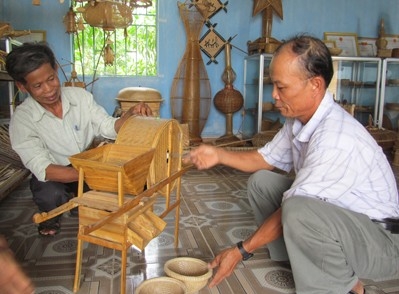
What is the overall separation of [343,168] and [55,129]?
1.78m

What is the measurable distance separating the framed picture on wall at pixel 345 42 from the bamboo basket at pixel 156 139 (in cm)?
509

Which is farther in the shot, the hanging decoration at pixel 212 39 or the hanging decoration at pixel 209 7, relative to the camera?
the hanging decoration at pixel 212 39

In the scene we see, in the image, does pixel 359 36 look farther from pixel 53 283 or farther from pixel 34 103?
pixel 53 283

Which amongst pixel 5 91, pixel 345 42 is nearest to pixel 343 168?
pixel 5 91

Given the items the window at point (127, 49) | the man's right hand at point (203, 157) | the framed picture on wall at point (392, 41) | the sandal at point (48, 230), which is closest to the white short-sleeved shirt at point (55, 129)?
the sandal at point (48, 230)

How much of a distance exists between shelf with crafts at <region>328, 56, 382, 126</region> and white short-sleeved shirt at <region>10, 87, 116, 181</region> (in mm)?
4556

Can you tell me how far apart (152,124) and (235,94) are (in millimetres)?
4096

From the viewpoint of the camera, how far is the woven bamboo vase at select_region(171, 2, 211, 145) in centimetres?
564

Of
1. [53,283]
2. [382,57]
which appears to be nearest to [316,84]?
[53,283]

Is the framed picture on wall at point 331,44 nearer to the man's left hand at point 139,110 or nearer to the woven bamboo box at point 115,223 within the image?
the man's left hand at point 139,110

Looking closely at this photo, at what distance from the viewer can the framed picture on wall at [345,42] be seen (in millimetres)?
6352

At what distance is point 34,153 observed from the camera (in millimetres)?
2209

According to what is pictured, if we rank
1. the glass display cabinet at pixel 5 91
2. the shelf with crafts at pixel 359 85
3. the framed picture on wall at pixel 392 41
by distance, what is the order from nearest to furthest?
the glass display cabinet at pixel 5 91, the shelf with crafts at pixel 359 85, the framed picture on wall at pixel 392 41

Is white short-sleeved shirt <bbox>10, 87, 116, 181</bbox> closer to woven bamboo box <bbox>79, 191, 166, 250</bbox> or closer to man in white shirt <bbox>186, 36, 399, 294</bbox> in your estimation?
woven bamboo box <bbox>79, 191, 166, 250</bbox>
